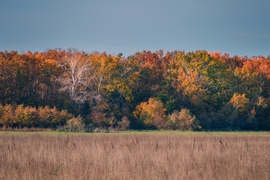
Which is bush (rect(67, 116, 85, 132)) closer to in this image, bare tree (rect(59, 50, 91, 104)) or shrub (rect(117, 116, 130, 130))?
shrub (rect(117, 116, 130, 130))

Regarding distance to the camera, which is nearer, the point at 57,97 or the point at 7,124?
the point at 7,124

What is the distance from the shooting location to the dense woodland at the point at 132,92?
56.1m

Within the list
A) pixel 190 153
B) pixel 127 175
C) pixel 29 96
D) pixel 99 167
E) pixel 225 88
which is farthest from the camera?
pixel 225 88

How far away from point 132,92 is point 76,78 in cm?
1028

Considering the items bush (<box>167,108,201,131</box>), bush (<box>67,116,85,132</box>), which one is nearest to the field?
bush (<box>67,116,85,132</box>)

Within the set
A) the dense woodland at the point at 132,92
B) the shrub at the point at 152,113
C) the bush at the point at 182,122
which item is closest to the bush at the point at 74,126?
the dense woodland at the point at 132,92

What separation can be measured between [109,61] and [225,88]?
686 inches

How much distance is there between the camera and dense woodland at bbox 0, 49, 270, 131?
5609cm

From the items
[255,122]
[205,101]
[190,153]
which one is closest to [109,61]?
[205,101]

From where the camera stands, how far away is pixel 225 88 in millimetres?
67125

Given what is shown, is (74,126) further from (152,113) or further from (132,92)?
(132,92)

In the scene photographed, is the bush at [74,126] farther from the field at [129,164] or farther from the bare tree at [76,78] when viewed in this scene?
the field at [129,164]

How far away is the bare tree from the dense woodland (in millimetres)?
125

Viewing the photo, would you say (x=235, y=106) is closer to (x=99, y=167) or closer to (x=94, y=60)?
(x=94, y=60)
